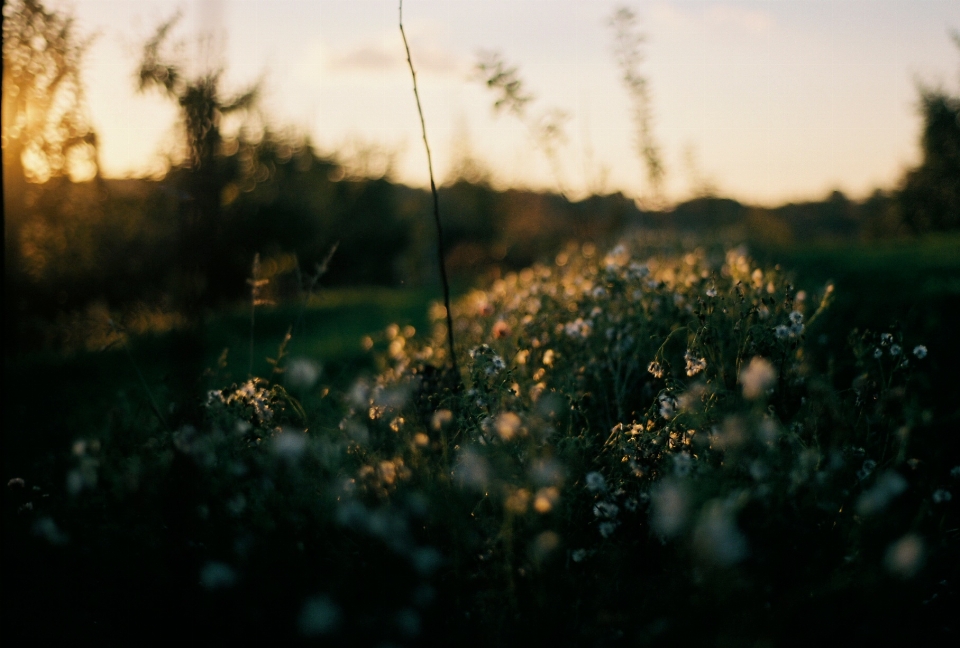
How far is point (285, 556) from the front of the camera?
8.03 feet

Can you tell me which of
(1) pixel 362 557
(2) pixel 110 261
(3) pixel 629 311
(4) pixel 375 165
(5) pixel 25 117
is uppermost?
(4) pixel 375 165

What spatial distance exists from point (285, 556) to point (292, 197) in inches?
799

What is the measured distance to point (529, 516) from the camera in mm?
2488

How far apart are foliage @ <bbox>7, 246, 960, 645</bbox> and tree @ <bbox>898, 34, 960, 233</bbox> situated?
58.3 feet

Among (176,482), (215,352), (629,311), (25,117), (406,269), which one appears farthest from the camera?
(406,269)

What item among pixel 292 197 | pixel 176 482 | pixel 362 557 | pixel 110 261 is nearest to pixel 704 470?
pixel 362 557

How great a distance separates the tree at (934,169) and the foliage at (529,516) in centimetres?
1776

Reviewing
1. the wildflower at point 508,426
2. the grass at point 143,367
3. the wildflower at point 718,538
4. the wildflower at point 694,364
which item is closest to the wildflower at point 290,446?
the grass at point 143,367

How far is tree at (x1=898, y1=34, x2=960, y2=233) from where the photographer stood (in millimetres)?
17984

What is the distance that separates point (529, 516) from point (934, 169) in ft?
79.5

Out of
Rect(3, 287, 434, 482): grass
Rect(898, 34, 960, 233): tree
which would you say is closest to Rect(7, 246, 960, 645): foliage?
Rect(3, 287, 434, 482): grass

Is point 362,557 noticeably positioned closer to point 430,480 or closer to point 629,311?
point 430,480

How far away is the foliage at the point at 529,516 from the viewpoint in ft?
7.09

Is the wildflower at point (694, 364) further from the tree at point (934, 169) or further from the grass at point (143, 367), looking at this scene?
the tree at point (934, 169)
